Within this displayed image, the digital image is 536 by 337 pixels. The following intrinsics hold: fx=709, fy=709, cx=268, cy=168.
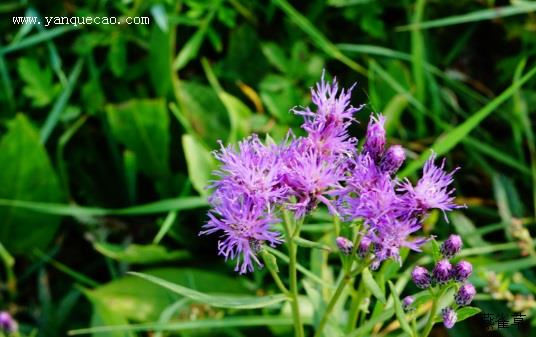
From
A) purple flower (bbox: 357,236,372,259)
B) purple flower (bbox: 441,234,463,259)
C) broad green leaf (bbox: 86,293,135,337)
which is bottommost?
broad green leaf (bbox: 86,293,135,337)

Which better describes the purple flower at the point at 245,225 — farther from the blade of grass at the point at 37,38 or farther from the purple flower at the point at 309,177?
the blade of grass at the point at 37,38

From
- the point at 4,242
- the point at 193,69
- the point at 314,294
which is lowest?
the point at 4,242

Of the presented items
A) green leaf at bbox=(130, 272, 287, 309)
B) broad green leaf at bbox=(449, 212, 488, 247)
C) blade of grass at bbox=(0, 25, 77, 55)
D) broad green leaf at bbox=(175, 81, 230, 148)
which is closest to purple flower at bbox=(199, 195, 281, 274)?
green leaf at bbox=(130, 272, 287, 309)

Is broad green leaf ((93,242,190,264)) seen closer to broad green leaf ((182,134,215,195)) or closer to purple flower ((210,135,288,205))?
broad green leaf ((182,134,215,195))

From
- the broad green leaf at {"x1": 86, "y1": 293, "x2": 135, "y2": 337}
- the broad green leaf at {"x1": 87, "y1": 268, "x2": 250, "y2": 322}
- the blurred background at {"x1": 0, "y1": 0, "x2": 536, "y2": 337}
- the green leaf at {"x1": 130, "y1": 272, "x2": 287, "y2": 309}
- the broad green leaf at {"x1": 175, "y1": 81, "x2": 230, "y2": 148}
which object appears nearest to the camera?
the green leaf at {"x1": 130, "y1": 272, "x2": 287, "y2": 309}

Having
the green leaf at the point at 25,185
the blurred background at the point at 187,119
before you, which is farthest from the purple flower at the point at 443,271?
the green leaf at the point at 25,185

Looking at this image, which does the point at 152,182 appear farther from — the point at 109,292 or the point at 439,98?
the point at 439,98

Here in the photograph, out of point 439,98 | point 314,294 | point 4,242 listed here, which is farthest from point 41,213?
point 439,98
